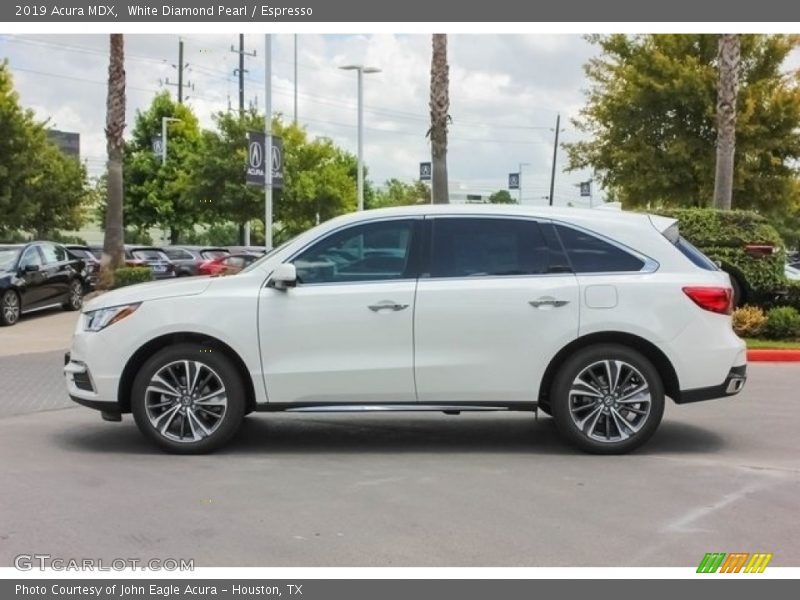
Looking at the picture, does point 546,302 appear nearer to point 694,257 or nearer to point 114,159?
point 694,257

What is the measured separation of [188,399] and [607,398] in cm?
307

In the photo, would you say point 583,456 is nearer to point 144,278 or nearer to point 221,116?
point 144,278

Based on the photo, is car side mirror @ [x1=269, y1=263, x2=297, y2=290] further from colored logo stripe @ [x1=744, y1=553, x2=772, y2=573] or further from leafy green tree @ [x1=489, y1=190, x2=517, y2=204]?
leafy green tree @ [x1=489, y1=190, x2=517, y2=204]

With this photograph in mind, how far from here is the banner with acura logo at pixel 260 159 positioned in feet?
58.3

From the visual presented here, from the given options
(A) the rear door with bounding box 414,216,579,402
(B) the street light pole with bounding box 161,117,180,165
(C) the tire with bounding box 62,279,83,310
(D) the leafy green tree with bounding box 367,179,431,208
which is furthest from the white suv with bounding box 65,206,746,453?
(D) the leafy green tree with bounding box 367,179,431,208

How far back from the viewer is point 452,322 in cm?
632

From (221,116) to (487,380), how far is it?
1403 inches

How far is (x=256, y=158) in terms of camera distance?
17.9 m

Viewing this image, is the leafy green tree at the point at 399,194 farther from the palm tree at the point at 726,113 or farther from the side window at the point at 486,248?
the side window at the point at 486,248

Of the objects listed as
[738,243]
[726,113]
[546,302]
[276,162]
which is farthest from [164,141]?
[546,302]

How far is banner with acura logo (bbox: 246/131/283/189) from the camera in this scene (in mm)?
17766

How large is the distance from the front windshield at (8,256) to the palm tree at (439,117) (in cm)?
844

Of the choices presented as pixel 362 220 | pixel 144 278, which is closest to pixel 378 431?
pixel 362 220

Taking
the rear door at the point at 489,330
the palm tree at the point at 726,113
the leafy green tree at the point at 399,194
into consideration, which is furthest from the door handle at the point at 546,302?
the leafy green tree at the point at 399,194
